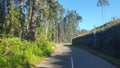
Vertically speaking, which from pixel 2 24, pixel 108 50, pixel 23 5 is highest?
pixel 23 5

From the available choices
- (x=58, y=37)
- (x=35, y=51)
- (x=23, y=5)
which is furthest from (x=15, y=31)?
(x=58, y=37)

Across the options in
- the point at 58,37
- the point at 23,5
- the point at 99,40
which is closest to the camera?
the point at 99,40

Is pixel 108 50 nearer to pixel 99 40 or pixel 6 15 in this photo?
pixel 99 40

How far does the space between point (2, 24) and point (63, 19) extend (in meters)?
135


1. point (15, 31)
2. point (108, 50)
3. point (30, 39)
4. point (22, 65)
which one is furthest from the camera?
point (15, 31)

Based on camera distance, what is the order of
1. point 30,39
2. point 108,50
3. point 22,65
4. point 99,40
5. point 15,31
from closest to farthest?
point 22,65 → point 30,39 → point 108,50 → point 15,31 → point 99,40

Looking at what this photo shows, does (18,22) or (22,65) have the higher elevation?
(18,22)

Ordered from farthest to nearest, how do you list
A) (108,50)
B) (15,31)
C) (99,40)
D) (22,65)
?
(99,40) → (15,31) → (108,50) → (22,65)

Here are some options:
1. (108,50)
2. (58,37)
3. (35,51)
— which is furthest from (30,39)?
(58,37)

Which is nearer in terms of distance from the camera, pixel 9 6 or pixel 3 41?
pixel 3 41

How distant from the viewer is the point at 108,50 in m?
51.5

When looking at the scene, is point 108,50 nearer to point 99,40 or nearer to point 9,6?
point 99,40

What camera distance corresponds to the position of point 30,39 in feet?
147

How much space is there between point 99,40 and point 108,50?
1136 cm
